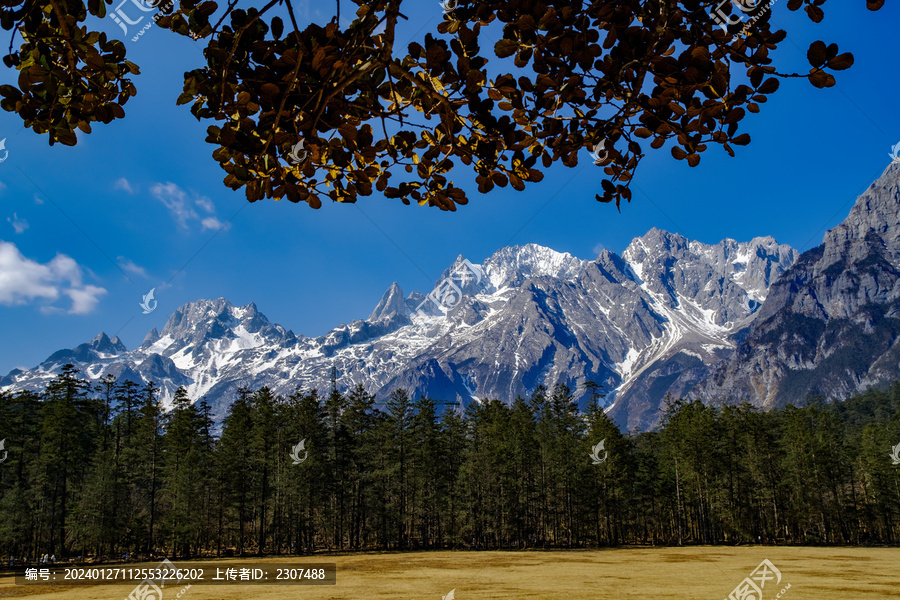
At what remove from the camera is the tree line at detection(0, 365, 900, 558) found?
125 feet

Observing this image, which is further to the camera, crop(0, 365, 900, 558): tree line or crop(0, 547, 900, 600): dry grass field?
crop(0, 365, 900, 558): tree line

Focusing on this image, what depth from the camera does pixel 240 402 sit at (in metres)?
48.2

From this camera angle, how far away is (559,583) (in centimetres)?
2141

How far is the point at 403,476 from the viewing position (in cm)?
4788

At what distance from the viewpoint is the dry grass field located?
58.4ft

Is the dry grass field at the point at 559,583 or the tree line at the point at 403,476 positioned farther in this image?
the tree line at the point at 403,476

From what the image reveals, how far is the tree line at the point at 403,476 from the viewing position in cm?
3812

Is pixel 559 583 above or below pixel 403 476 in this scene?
below

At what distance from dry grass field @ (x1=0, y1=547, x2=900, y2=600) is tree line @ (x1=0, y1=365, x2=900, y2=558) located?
13.0m

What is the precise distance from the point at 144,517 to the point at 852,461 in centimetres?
7005

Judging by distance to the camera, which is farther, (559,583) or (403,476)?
(403,476)

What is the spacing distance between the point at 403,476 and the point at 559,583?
28.2m

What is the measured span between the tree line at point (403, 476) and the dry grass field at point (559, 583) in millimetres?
13011

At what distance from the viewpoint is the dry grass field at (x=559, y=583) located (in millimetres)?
17812
